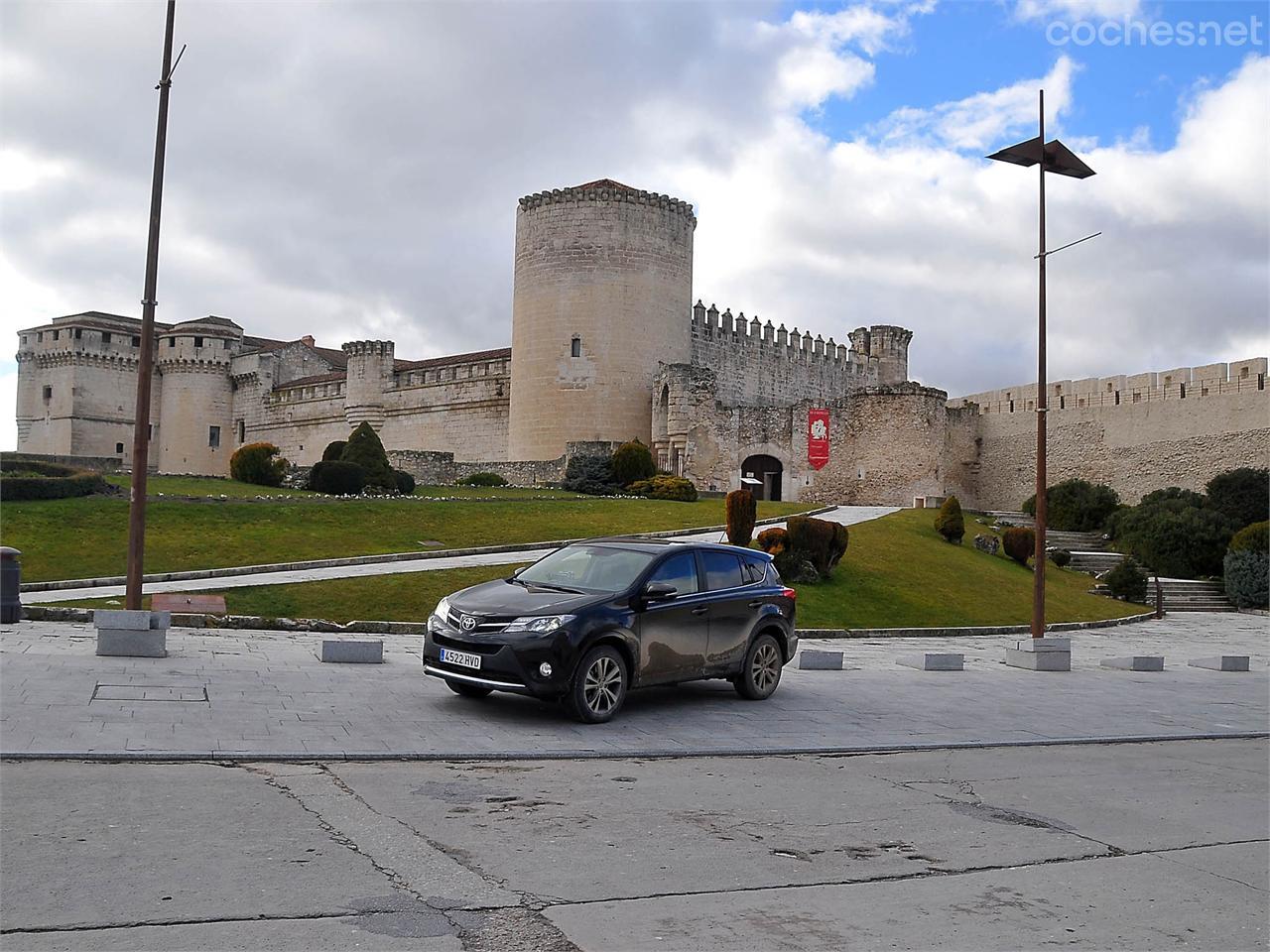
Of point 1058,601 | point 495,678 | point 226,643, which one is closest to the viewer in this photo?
point 495,678

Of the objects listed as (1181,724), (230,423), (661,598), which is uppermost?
(230,423)

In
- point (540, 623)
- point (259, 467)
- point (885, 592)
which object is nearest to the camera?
point (540, 623)

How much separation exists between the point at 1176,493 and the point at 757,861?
127 feet

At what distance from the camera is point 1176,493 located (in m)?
39.5

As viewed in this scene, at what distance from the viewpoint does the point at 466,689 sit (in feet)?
33.1

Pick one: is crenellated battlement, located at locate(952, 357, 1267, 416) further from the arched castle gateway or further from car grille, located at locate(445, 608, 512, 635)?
car grille, located at locate(445, 608, 512, 635)

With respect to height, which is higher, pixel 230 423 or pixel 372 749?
pixel 230 423

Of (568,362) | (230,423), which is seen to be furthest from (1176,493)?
(230,423)

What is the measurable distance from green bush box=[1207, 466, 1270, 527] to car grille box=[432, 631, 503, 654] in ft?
112

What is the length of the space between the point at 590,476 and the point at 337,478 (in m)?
9.38

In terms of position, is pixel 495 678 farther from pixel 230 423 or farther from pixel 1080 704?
pixel 230 423

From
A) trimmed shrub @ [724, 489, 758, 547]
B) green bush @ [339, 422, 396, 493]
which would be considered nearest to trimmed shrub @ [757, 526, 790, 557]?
trimmed shrub @ [724, 489, 758, 547]

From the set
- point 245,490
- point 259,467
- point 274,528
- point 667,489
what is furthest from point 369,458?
point 274,528

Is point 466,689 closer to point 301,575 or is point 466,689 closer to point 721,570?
point 721,570
